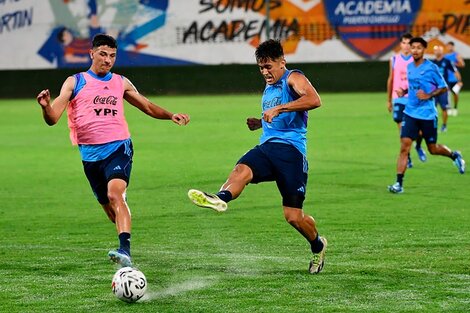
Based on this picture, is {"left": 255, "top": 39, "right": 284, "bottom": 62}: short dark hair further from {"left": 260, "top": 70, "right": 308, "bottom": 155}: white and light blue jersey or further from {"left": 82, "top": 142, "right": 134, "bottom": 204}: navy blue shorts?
{"left": 82, "top": 142, "right": 134, "bottom": 204}: navy blue shorts

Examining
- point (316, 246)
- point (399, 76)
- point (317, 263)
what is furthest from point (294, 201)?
point (399, 76)

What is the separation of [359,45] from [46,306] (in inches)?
1508

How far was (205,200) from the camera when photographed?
9562 mm

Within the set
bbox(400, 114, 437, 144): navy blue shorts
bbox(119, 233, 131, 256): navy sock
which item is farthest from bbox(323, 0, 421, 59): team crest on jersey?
bbox(119, 233, 131, 256): navy sock

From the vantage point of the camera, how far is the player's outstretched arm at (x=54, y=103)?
9.94m

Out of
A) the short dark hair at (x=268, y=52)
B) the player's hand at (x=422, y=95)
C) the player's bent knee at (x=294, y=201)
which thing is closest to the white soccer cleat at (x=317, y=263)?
the player's bent knee at (x=294, y=201)

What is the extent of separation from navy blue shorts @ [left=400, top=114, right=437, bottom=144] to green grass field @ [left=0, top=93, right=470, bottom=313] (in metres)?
0.82

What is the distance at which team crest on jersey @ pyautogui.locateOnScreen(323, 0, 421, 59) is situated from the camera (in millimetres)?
46031

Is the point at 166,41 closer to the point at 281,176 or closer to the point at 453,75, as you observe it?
the point at 453,75

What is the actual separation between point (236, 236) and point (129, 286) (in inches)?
166

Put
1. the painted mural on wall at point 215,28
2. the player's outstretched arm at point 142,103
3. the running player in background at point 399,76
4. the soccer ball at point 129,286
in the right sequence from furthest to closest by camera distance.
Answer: the painted mural on wall at point 215,28 < the running player in background at point 399,76 < the player's outstretched arm at point 142,103 < the soccer ball at point 129,286

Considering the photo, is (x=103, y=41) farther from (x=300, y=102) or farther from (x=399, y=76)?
(x=399, y=76)

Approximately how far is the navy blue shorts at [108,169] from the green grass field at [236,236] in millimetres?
701

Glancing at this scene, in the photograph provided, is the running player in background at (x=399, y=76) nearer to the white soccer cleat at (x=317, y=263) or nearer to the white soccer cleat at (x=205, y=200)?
the white soccer cleat at (x=317, y=263)
